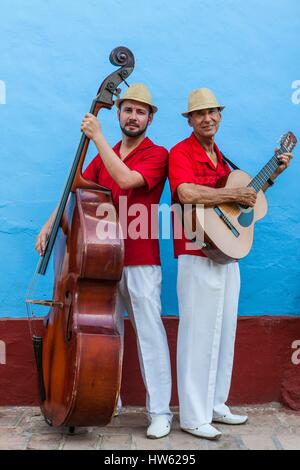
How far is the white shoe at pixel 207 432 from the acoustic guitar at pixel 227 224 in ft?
2.47

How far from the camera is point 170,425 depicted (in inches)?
134

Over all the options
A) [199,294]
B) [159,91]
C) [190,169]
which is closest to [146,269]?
[199,294]

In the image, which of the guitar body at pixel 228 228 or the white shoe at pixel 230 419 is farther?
the white shoe at pixel 230 419

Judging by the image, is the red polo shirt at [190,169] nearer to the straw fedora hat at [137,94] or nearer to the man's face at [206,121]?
the man's face at [206,121]

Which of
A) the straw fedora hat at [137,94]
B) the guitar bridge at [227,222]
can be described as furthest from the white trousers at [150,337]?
the straw fedora hat at [137,94]

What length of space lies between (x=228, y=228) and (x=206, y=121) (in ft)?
1.71

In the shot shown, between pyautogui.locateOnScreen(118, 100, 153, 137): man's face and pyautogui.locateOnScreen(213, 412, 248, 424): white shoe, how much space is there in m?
1.42

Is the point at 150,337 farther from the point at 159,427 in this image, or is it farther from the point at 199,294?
the point at 159,427

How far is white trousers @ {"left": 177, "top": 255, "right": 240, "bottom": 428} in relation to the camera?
332 centimetres

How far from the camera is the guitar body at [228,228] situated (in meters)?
3.16

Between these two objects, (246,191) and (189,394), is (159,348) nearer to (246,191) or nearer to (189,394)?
(189,394)

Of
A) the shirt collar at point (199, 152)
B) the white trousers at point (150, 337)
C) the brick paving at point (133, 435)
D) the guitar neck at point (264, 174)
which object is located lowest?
the brick paving at point (133, 435)

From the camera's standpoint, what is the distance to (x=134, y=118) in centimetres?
337

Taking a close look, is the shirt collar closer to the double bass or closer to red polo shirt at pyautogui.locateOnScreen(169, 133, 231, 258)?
red polo shirt at pyautogui.locateOnScreen(169, 133, 231, 258)
